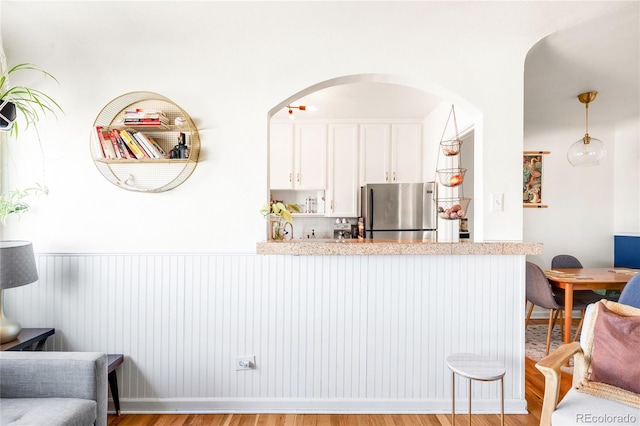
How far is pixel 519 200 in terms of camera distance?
2057 mm

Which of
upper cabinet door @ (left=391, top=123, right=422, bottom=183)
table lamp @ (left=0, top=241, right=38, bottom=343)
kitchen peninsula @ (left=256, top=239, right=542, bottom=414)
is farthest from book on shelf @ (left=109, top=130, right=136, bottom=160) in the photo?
upper cabinet door @ (left=391, top=123, right=422, bottom=183)

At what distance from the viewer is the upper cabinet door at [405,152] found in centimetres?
401

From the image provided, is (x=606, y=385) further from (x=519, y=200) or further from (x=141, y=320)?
(x=141, y=320)

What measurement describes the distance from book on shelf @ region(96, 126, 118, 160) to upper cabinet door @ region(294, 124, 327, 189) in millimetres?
2327

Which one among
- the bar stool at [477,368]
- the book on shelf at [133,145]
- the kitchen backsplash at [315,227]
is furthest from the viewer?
the kitchen backsplash at [315,227]

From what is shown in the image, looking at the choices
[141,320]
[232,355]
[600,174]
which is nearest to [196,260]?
[141,320]

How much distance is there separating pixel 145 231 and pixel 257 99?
3.68 feet

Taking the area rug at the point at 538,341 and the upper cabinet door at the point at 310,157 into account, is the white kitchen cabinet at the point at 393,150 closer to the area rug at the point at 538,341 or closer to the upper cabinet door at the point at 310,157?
the upper cabinet door at the point at 310,157

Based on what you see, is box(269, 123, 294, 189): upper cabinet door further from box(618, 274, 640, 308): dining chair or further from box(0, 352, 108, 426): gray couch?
box(618, 274, 640, 308): dining chair

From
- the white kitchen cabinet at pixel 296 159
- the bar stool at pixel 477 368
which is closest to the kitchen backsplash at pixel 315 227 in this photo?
the white kitchen cabinet at pixel 296 159

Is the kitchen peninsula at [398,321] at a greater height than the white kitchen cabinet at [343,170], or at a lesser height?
lesser

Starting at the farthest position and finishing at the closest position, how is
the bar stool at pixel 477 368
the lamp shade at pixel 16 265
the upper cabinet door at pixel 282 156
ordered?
the upper cabinet door at pixel 282 156 < the lamp shade at pixel 16 265 < the bar stool at pixel 477 368

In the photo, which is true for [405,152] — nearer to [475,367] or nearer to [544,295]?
[544,295]

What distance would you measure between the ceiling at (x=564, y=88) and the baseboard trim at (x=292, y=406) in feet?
7.63
